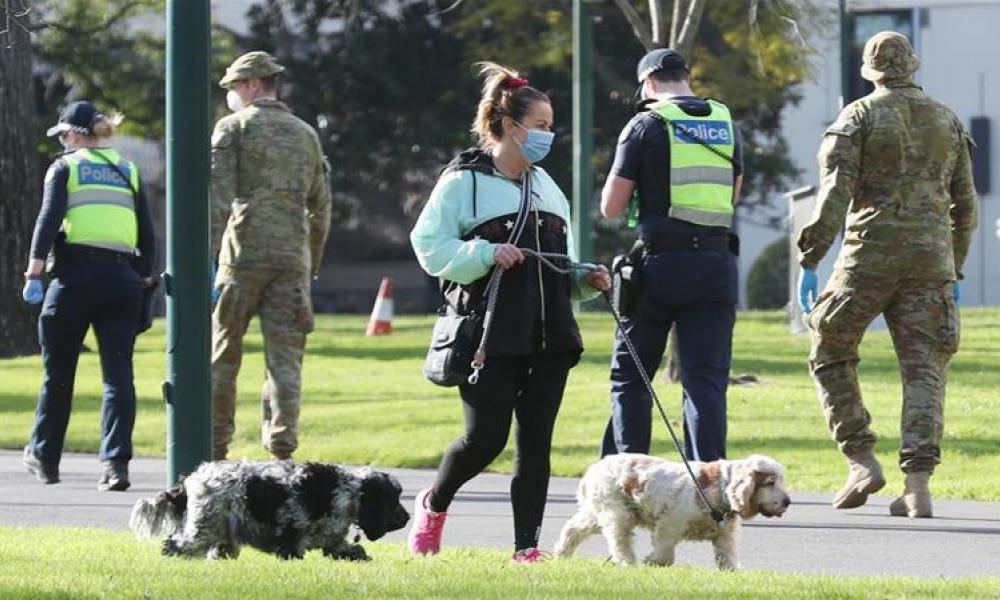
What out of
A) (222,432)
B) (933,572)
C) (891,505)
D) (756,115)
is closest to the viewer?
(933,572)

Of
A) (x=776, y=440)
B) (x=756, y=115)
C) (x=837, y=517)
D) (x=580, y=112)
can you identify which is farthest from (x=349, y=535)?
(x=756, y=115)

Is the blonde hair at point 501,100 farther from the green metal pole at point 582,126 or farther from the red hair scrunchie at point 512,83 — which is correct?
the green metal pole at point 582,126

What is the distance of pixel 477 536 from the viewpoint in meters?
9.53

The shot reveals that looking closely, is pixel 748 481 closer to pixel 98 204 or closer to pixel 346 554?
pixel 346 554

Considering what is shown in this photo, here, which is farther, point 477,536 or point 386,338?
point 386,338

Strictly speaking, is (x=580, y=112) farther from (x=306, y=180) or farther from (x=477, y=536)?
(x=477, y=536)

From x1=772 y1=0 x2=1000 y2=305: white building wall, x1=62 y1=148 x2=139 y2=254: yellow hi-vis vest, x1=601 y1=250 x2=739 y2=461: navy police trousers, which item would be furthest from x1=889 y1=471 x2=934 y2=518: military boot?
x1=772 y1=0 x2=1000 y2=305: white building wall

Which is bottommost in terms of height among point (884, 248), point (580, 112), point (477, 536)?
point (477, 536)

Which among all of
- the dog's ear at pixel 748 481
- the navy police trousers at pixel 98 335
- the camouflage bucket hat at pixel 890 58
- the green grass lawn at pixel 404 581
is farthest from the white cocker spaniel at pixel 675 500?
the navy police trousers at pixel 98 335

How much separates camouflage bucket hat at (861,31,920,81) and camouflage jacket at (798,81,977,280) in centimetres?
6

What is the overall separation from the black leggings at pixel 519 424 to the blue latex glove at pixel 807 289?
245 cm

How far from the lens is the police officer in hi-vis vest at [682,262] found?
9328mm

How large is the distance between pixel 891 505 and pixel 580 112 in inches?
696

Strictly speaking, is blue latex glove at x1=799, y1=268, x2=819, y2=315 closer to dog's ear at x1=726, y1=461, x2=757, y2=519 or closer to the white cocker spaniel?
the white cocker spaniel
